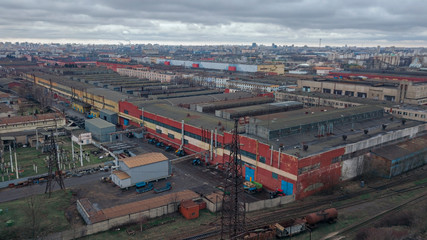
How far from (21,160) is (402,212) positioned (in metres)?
43.2

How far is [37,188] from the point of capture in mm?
33312

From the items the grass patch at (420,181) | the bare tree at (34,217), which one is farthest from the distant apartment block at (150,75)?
the grass patch at (420,181)

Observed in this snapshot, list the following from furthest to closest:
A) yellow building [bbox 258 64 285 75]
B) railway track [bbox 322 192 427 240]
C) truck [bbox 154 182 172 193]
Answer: yellow building [bbox 258 64 285 75], truck [bbox 154 182 172 193], railway track [bbox 322 192 427 240]

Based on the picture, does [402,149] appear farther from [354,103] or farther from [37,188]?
[37,188]

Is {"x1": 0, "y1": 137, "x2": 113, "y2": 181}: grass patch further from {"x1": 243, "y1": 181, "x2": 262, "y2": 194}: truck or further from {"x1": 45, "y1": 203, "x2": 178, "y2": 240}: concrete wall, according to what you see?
{"x1": 243, "y1": 181, "x2": 262, "y2": 194}: truck

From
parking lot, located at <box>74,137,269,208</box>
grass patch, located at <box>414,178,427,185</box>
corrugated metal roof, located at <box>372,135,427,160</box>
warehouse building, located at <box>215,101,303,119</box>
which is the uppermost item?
warehouse building, located at <box>215,101,303,119</box>

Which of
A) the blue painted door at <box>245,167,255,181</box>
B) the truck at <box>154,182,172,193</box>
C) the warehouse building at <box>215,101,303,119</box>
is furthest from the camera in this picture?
the warehouse building at <box>215,101,303,119</box>

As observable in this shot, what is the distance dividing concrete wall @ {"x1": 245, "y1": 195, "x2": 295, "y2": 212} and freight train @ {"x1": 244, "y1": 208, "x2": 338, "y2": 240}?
3.21 metres

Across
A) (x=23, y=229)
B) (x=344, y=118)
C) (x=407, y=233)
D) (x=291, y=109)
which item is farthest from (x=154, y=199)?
(x=291, y=109)

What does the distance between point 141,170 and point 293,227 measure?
16.8 m

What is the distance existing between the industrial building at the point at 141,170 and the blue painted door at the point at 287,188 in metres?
12.8

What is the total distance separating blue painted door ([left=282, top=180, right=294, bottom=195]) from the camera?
1253 inches

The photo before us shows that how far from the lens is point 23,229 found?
24.9 m

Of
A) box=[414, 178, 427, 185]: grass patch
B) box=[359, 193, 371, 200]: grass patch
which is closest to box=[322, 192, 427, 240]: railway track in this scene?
box=[359, 193, 371, 200]: grass patch
